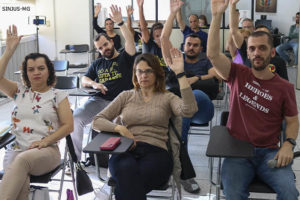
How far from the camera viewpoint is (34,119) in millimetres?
2773

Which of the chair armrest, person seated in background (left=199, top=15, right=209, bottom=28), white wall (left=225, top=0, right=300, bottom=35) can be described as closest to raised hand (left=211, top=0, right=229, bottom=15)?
the chair armrest

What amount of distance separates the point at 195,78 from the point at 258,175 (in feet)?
5.04

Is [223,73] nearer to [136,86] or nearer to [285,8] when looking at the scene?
[136,86]

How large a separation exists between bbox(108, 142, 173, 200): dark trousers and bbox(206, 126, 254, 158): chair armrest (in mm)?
367

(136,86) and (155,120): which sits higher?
(136,86)

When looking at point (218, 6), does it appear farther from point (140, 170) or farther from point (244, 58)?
point (244, 58)

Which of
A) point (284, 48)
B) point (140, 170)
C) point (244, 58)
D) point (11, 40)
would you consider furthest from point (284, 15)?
point (140, 170)

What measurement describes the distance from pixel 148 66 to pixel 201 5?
7738 millimetres

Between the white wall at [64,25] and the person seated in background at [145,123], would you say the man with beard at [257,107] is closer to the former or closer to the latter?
the person seated in background at [145,123]

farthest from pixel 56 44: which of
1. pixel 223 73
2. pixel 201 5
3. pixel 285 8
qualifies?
pixel 223 73

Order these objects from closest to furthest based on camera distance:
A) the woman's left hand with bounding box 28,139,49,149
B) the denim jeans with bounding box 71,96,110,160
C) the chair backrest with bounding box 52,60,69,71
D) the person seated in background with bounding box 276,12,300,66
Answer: the woman's left hand with bounding box 28,139,49,149, the denim jeans with bounding box 71,96,110,160, the chair backrest with bounding box 52,60,69,71, the person seated in background with bounding box 276,12,300,66

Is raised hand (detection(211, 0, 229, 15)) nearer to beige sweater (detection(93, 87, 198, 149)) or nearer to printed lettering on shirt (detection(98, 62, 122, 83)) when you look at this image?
beige sweater (detection(93, 87, 198, 149))

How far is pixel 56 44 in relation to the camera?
935cm

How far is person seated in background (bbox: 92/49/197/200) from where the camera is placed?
98.8 inches
